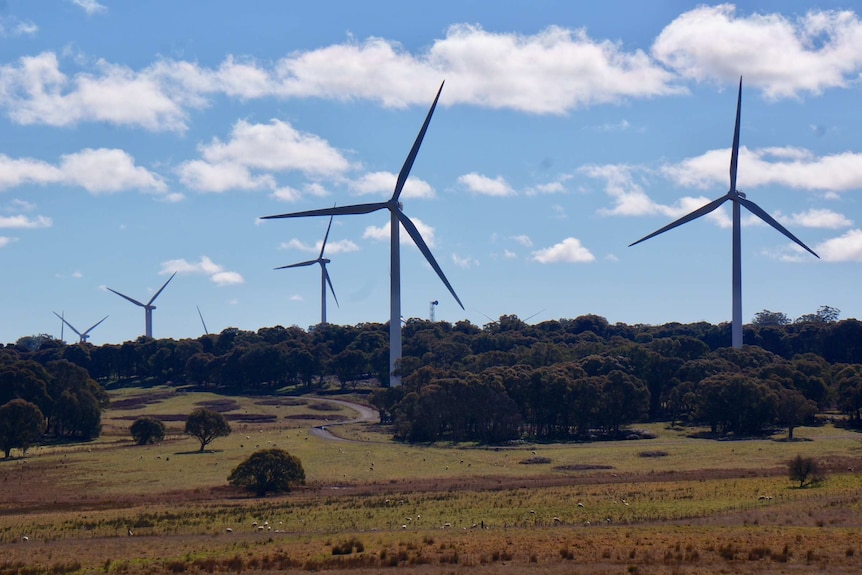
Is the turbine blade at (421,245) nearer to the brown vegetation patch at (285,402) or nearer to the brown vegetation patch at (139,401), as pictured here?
the brown vegetation patch at (285,402)

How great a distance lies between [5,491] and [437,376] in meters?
70.6

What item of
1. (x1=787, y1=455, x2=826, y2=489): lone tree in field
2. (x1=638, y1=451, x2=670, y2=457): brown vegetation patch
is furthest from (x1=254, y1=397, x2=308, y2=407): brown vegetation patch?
(x1=787, y1=455, x2=826, y2=489): lone tree in field

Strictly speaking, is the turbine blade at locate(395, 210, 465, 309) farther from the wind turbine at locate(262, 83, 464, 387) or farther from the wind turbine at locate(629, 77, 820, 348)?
the wind turbine at locate(629, 77, 820, 348)

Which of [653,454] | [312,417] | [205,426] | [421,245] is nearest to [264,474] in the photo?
[205,426]

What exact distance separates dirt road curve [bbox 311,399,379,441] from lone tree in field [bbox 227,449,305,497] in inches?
1705

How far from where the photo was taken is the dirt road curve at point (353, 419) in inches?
4900

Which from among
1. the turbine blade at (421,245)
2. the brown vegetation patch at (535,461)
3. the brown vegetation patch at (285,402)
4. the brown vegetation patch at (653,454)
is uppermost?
the turbine blade at (421,245)

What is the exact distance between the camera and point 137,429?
11494 centimetres

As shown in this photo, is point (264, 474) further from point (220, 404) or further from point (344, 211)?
point (220, 404)

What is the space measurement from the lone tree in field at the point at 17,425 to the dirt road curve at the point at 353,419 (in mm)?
A: 33178

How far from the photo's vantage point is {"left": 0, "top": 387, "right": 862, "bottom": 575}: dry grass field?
42.6m

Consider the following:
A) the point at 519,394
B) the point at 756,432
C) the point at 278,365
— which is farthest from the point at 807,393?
the point at 278,365

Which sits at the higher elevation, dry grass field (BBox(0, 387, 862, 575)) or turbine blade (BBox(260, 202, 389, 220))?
turbine blade (BBox(260, 202, 389, 220))

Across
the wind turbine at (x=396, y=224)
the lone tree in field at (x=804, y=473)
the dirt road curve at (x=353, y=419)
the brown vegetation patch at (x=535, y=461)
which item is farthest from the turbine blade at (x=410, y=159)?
the lone tree in field at (x=804, y=473)
